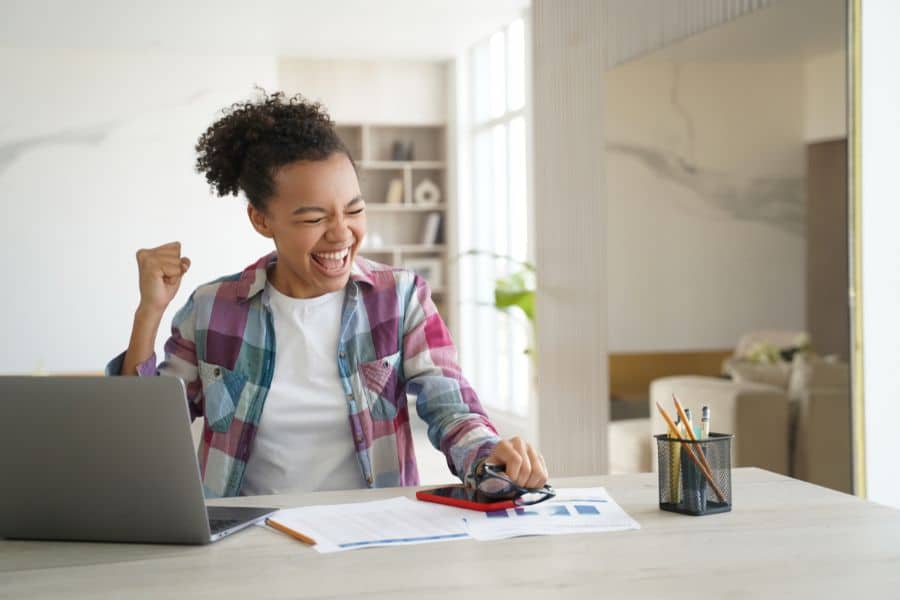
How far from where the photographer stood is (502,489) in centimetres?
150

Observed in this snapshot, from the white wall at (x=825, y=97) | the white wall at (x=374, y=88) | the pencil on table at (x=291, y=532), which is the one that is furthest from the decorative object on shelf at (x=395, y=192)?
the pencil on table at (x=291, y=532)

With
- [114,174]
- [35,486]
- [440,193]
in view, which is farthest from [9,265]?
[35,486]

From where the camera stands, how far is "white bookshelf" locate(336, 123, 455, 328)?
8.18 metres

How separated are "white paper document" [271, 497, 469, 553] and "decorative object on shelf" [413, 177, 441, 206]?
6802 millimetres

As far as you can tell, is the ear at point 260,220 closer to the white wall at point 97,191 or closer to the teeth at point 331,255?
the teeth at point 331,255

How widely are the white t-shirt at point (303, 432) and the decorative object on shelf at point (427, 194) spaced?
253 inches

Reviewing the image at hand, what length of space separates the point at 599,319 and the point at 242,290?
217 cm

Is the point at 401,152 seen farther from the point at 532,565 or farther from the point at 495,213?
the point at 532,565

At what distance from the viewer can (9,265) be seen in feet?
23.9

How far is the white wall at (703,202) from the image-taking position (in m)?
3.20

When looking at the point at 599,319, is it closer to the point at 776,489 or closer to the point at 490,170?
the point at 776,489

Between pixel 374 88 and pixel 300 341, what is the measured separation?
6.46 meters

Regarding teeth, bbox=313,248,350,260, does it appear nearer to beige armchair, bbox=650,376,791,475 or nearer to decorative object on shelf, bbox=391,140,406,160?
beige armchair, bbox=650,376,791,475

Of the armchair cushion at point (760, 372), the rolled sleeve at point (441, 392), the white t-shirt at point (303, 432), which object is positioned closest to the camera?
the rolled sleeve at point (441, 392)
